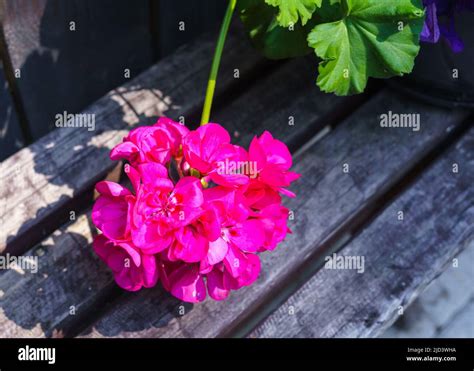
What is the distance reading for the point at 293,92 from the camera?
5.70 feet

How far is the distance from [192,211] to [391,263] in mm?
522

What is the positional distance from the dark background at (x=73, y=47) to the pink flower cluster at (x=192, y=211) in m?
0.51

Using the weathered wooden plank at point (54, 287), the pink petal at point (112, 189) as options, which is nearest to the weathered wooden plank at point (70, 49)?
the weathered wooden plank at point (54, 287)

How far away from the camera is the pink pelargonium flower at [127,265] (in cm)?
130

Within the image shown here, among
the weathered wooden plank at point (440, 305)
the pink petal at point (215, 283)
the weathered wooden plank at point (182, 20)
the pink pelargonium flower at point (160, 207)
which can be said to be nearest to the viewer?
the pink pelargonium flower at point (160, 207)

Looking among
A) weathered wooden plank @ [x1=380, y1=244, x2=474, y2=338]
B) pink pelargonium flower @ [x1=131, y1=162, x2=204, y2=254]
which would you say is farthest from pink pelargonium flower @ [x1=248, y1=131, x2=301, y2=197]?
weathered wooden plank @ [x1=380, y1=244, x2=474, y2=338]

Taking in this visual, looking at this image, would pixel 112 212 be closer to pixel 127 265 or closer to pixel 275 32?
pixel 127 265

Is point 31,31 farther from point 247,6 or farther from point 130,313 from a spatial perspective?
point 130,313

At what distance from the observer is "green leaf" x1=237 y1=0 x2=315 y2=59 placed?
150 centimetres

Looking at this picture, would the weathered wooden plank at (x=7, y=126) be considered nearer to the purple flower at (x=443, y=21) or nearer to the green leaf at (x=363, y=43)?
the green leaf at (x=363, y=43)

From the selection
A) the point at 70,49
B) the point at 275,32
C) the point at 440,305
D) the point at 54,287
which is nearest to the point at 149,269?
the point at 54,287

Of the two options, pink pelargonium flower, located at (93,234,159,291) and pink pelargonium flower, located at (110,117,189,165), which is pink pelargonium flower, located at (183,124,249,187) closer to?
pink pelargonium flower, located at (110,117,189,165)

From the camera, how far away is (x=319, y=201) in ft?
5.25

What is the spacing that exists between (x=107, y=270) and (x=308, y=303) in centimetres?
41
